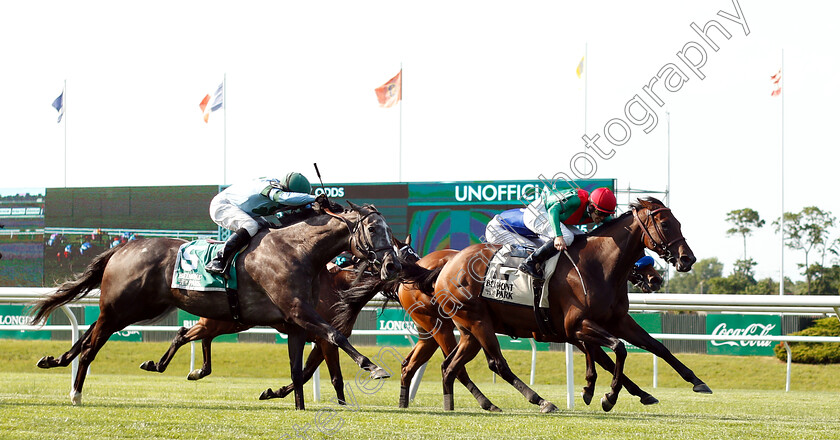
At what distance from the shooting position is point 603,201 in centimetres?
701

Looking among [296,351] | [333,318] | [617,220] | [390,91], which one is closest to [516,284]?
[617,220]

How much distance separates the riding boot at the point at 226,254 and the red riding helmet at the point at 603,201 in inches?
103

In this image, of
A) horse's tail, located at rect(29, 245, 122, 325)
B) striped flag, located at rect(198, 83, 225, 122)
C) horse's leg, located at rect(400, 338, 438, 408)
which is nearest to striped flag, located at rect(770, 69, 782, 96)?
striped flag, located at rect(198, 83, 225, 122)

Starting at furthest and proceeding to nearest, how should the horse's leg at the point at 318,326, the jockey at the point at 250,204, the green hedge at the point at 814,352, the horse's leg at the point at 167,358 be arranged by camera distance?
the green hedge at the point at 814,352
the horse's leg at the point at 167,358
the jockey at the point at 250,204
the horse's leg at the point at 318,326

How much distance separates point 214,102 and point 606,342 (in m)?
23.6

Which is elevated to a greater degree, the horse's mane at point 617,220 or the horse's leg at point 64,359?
the horse's mane at point 617,220

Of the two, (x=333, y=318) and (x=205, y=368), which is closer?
(x=333, y=318)

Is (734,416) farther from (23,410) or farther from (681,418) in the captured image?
(23,410)

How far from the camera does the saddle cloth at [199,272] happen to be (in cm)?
634

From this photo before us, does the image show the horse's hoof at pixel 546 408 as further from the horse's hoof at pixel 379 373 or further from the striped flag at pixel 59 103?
the striped flag at pixel 59 103

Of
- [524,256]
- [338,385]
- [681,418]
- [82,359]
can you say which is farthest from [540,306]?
[82,359]

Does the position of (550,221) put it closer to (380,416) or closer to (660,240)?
(660,240)

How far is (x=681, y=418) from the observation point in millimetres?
6078

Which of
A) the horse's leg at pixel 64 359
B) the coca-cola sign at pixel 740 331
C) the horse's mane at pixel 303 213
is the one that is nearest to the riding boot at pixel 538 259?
the horse's mane at pixel 303 213
